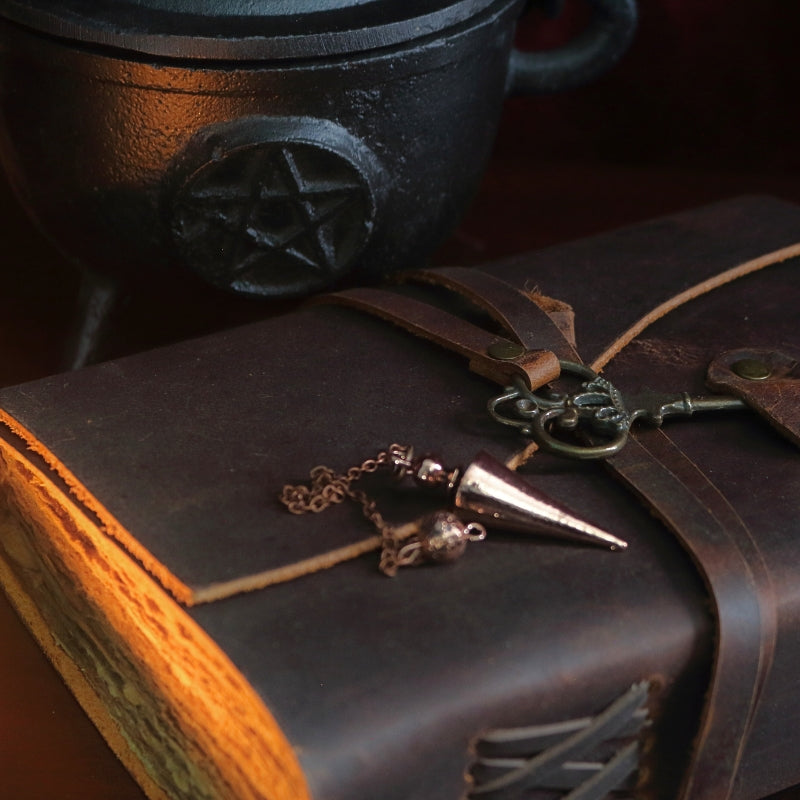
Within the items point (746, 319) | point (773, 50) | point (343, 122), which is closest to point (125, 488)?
point (343, 122)

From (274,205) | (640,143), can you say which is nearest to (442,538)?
(274,205)

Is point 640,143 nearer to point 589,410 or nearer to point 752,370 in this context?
point 752,370

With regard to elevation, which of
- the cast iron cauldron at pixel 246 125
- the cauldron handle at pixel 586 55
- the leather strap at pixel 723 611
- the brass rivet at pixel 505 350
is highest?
the cauldron handle at pixel 586 55

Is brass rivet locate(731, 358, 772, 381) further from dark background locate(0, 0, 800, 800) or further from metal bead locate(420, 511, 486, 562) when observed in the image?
dark background locate(0, 0, 800, 800)

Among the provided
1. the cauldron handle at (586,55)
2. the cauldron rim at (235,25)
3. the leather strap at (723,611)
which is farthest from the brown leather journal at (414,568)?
the cauldron handle at (586,55)

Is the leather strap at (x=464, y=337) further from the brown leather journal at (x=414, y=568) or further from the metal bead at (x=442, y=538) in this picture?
the metal bead at (x=442, y=538)

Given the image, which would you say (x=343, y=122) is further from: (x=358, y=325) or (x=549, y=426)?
(x=549, y=426)
